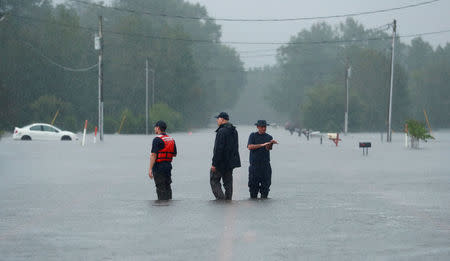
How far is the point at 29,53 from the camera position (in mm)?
84062

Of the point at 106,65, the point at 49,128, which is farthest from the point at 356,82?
the point at 49,128

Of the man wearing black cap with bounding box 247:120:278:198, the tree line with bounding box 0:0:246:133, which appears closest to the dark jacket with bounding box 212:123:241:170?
the man wearing black cap with bounding box 247:120:278:198

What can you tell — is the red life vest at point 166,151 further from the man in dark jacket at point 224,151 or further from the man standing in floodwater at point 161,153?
the man in dark jacket at point 224,151

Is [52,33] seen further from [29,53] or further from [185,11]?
[185,11]

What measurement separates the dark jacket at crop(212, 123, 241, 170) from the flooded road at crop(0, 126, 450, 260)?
759mm

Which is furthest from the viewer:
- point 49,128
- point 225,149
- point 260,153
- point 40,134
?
point 49,128

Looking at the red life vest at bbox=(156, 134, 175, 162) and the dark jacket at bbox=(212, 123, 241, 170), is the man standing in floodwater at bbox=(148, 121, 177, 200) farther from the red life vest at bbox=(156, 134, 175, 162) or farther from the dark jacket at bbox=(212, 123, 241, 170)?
the dark jacket at bbox=(212, 123, 241, 170)

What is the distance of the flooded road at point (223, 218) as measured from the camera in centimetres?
940

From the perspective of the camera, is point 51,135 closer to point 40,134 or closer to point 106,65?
point 40,134

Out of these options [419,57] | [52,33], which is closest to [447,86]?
[419,57]

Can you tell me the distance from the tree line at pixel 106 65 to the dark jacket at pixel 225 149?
50417 mm

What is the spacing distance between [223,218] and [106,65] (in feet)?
300

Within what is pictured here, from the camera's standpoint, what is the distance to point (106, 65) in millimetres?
102062

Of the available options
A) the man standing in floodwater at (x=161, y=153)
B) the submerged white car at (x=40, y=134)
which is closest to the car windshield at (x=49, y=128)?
the submerged white car at (x=40, y=134)
